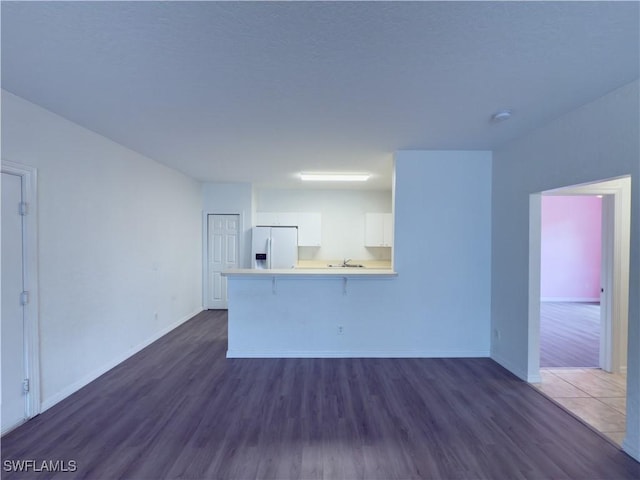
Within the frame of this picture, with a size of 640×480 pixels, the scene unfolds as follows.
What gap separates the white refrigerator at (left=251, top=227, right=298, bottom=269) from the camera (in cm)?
550

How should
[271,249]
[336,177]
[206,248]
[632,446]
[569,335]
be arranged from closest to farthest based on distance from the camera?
1. [632,446]
2. [569,335]
3. [336,177]
4. [271,249]
5. [206,248]

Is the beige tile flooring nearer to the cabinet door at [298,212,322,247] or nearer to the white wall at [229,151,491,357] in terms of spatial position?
the white wall at [229,151,491,357]

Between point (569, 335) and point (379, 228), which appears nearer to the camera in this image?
point (569, 335)

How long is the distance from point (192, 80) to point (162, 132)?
1.22 metres

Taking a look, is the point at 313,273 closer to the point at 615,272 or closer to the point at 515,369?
the point at 515,369

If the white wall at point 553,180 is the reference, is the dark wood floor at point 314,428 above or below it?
below

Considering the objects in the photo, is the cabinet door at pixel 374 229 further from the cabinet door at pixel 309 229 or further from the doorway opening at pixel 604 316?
the doorway opening at pixel 604 316

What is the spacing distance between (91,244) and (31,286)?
0.69m

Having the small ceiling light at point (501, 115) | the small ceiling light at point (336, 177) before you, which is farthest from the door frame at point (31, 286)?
the small ceiling light at point (501, 115)

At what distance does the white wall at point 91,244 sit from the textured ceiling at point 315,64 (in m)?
0.29

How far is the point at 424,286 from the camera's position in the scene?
352 cm

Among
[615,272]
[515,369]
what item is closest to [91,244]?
[515,369]

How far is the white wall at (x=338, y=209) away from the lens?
20.3ft

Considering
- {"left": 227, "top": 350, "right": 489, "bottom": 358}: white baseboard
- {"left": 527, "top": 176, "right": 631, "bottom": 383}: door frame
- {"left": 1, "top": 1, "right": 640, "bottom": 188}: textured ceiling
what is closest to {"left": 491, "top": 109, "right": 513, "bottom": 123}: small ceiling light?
{"left": 1, "top": 1, "right": 640, "bottom": 188}: textured ceiling
